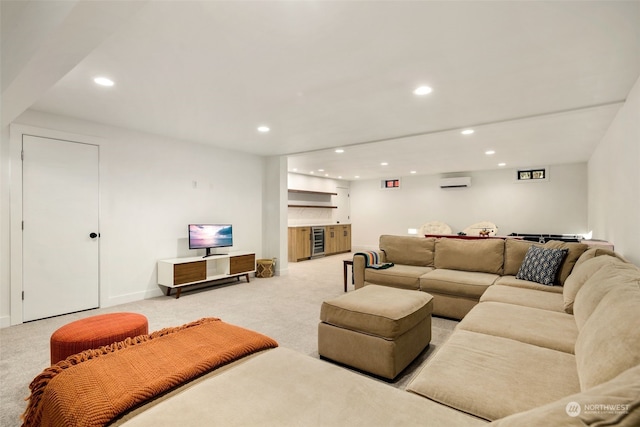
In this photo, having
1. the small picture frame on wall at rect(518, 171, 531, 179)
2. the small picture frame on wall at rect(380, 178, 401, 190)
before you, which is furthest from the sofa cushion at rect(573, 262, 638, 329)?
the small picture frame on wall at rect(380, 178, 401, 190)

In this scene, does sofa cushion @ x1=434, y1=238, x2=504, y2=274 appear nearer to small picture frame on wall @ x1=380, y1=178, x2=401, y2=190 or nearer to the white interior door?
the white interior door

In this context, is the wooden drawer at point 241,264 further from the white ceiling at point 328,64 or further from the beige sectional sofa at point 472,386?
the beige sectional sofa at point 472,386

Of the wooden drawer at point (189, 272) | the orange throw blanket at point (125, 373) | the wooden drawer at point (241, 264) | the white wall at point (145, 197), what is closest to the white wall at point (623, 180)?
the orange throw blanket at point (125, 373)

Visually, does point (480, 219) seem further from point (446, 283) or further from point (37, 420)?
point (37, 420)

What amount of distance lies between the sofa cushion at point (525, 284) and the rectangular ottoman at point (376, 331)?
1.15 metres

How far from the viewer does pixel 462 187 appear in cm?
880

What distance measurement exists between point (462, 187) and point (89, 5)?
9053 mm

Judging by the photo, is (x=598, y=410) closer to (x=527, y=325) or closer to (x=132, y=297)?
(x=527, y=325)

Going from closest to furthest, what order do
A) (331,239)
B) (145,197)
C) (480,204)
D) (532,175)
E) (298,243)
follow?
(145,197) → (532,175) → (298,243) → (480,204) → (331,239)

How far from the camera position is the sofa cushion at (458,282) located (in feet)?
10.9

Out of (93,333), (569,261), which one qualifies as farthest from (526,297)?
(93,333)

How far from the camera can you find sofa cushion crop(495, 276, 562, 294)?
297cm

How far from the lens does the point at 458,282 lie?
11.2 feet

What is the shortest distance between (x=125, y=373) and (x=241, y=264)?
4.03m
